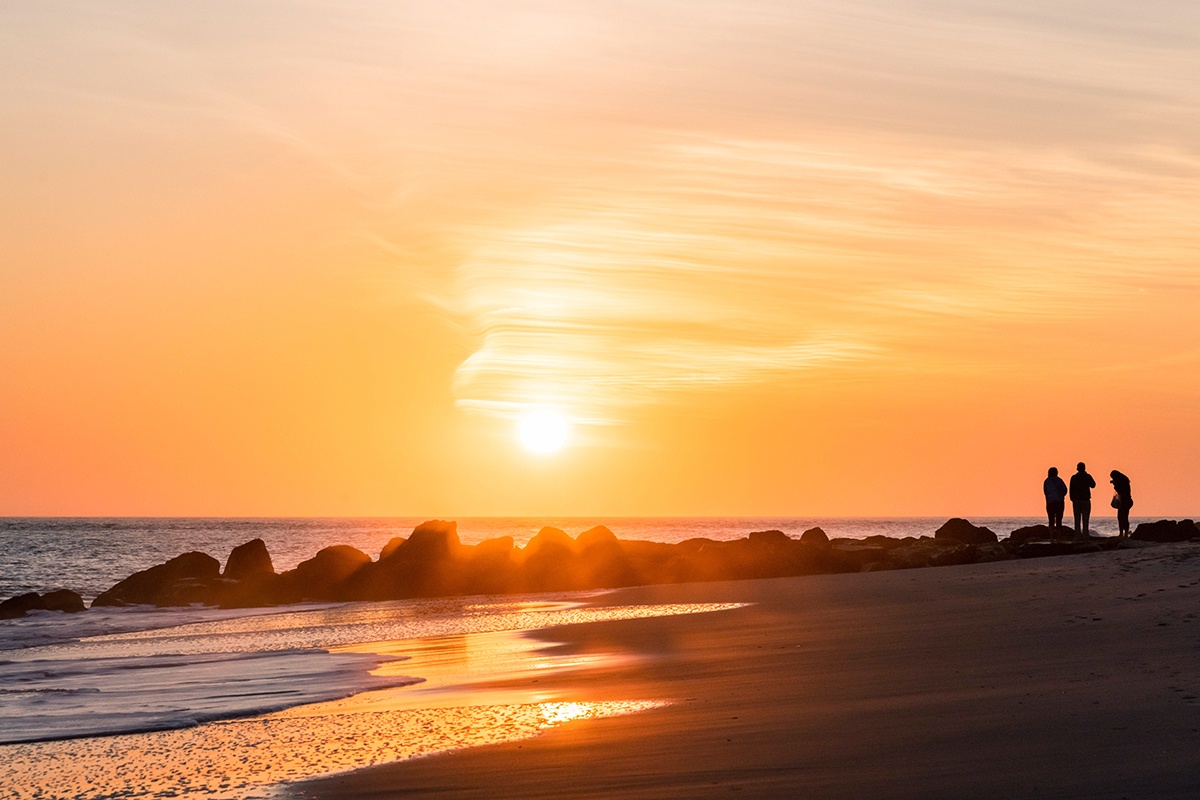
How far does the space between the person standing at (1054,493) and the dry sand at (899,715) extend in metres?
12.5

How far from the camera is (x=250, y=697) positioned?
12906mm

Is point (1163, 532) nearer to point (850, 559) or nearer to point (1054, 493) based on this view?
point (1054, 493)

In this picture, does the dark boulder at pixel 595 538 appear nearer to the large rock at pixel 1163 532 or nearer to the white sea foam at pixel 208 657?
the white sea foam at pixel 208 657

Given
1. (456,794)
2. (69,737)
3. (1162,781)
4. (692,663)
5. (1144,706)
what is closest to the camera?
(1162,781)

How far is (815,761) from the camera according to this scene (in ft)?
24.7

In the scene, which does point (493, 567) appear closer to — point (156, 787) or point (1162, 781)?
point (156, 787)

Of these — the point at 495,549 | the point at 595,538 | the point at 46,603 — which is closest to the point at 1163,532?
the point at 595,538

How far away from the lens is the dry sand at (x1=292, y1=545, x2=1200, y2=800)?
22.6 feet

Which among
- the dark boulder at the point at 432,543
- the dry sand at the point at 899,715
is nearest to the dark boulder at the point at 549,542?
the dark boulder at the point at 432,543

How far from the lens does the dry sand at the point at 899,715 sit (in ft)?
22.6

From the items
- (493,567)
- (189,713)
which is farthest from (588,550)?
Result: (189,713)

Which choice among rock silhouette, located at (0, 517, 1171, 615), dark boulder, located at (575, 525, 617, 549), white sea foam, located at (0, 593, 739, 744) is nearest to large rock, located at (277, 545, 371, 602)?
rock silhouette, located at (0, 517, 1171, 615)

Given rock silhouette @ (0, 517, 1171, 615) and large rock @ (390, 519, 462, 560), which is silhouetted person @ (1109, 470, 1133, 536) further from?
large rock @ (390, 519, 462, 560)

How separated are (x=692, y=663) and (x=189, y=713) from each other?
19.1 feet
